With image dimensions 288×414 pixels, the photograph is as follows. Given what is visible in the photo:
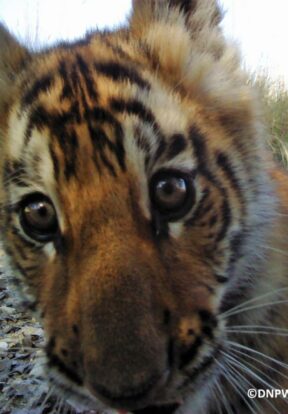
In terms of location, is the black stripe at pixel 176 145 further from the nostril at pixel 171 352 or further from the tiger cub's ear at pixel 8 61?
the tiger cub's ear at pixel 8 61

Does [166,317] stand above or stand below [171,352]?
above

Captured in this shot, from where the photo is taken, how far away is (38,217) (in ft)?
8.07

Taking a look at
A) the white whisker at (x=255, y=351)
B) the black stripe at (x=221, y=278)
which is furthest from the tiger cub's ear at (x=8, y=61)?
the white whisker at (x=255, y=351)

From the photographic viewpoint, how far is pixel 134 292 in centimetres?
205

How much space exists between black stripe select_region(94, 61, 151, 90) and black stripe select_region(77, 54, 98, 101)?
52mm

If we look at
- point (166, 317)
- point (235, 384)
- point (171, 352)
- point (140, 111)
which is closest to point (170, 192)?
point (140, 111)

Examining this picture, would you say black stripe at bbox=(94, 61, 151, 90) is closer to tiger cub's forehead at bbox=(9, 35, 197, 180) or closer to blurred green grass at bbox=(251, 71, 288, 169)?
tiger cub's forehead at bbox=(9, 35, 197, 180)

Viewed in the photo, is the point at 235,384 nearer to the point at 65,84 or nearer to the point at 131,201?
the point at 131,201

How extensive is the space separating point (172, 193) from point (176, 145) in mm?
208

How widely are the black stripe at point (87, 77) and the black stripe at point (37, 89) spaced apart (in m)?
0.16

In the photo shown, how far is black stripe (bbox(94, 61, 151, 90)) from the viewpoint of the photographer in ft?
8.75

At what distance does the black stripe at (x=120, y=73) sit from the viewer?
2668 mm

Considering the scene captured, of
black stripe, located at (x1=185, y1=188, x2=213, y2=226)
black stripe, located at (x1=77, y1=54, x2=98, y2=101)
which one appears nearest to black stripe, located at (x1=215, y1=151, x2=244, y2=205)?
black stripe, located at (x1=185, y1=188, x2=213, y2=226)

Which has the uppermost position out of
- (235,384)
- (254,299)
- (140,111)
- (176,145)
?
(140,111)
